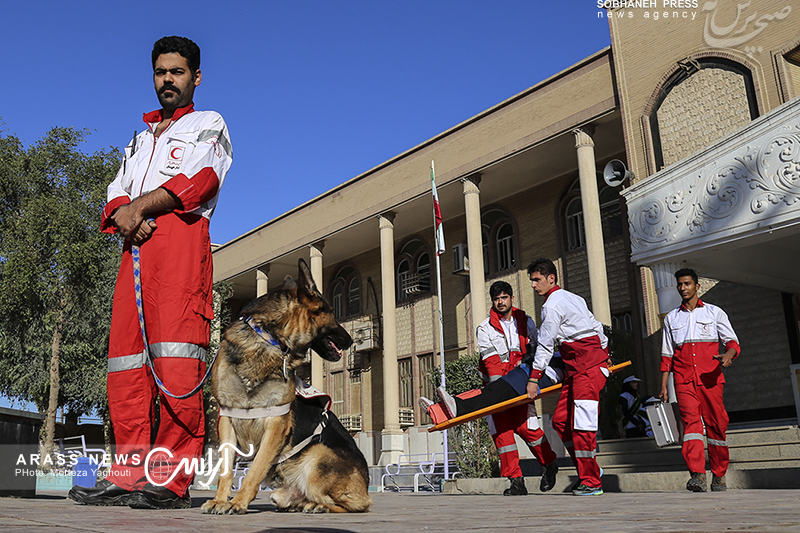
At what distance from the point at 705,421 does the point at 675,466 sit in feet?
12.2

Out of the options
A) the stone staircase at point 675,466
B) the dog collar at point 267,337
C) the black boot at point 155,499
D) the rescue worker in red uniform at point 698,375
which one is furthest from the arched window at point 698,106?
the black boot at point 155,499

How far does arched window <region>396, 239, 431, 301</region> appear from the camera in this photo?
94.8 feet

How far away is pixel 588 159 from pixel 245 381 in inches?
686

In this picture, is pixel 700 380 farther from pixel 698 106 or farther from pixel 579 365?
pixel 698 106

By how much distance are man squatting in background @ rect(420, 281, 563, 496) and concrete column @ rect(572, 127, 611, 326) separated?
11.0m

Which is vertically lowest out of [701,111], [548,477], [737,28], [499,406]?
[548,477]

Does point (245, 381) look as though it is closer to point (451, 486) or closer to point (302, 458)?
point (302, 458)

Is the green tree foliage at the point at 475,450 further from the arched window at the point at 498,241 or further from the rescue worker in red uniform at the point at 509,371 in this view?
the arched window at the point at 498,241

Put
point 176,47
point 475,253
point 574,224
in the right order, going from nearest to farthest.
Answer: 1. point 176,47
2. point 475,253
3. point 574,224

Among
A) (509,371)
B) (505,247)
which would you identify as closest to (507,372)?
(509,371)

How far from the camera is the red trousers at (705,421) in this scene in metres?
6.27

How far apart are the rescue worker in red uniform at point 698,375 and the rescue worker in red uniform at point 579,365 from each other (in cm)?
97

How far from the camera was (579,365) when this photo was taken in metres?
5.92

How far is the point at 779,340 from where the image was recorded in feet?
49.0
